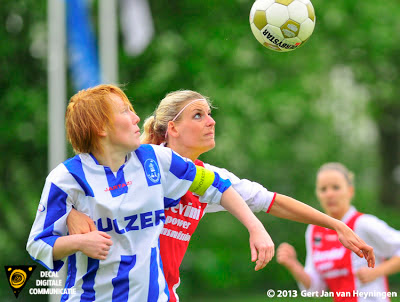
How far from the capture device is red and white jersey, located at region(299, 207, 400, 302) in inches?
174

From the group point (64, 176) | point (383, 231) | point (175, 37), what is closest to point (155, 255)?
point (64, 176)

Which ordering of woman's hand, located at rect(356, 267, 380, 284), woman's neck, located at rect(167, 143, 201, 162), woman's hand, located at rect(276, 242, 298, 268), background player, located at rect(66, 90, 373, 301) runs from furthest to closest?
woman's hand, located at rect(276, 242, 298, 268)
woman's hand, located at rect(356, 267, 380, 284)
woman's neck, located at rect(167, 143, 201, 162)
background player, located at rect(66, 90, 373, 301)

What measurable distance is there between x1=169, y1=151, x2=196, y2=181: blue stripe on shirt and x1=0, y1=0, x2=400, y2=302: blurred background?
6628mm

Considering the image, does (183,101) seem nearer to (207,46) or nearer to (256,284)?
(207,46)

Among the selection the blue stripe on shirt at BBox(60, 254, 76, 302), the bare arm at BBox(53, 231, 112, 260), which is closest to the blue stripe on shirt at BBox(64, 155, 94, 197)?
the bare arm at BBox(53, 231, 112, 260)

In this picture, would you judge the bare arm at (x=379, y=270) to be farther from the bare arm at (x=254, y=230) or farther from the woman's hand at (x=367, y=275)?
the bare arm at (x=254, y=230)

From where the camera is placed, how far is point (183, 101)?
3670 mm

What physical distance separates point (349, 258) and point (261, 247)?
1.96 meters

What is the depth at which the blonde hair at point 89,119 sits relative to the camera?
9.49 feet

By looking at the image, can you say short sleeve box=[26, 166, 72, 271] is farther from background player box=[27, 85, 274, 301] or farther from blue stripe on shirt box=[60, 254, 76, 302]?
blue stripe on shirt box=[60, 254, 76, 302]

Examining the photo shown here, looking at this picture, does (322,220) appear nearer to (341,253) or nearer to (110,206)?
(110,206)

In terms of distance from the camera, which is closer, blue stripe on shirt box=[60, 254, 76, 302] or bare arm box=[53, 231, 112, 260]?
bare arm box=[53, 231, 112, 260]

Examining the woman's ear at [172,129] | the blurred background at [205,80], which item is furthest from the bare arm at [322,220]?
the blurred background at [205,80]

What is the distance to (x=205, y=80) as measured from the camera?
37.1ft
